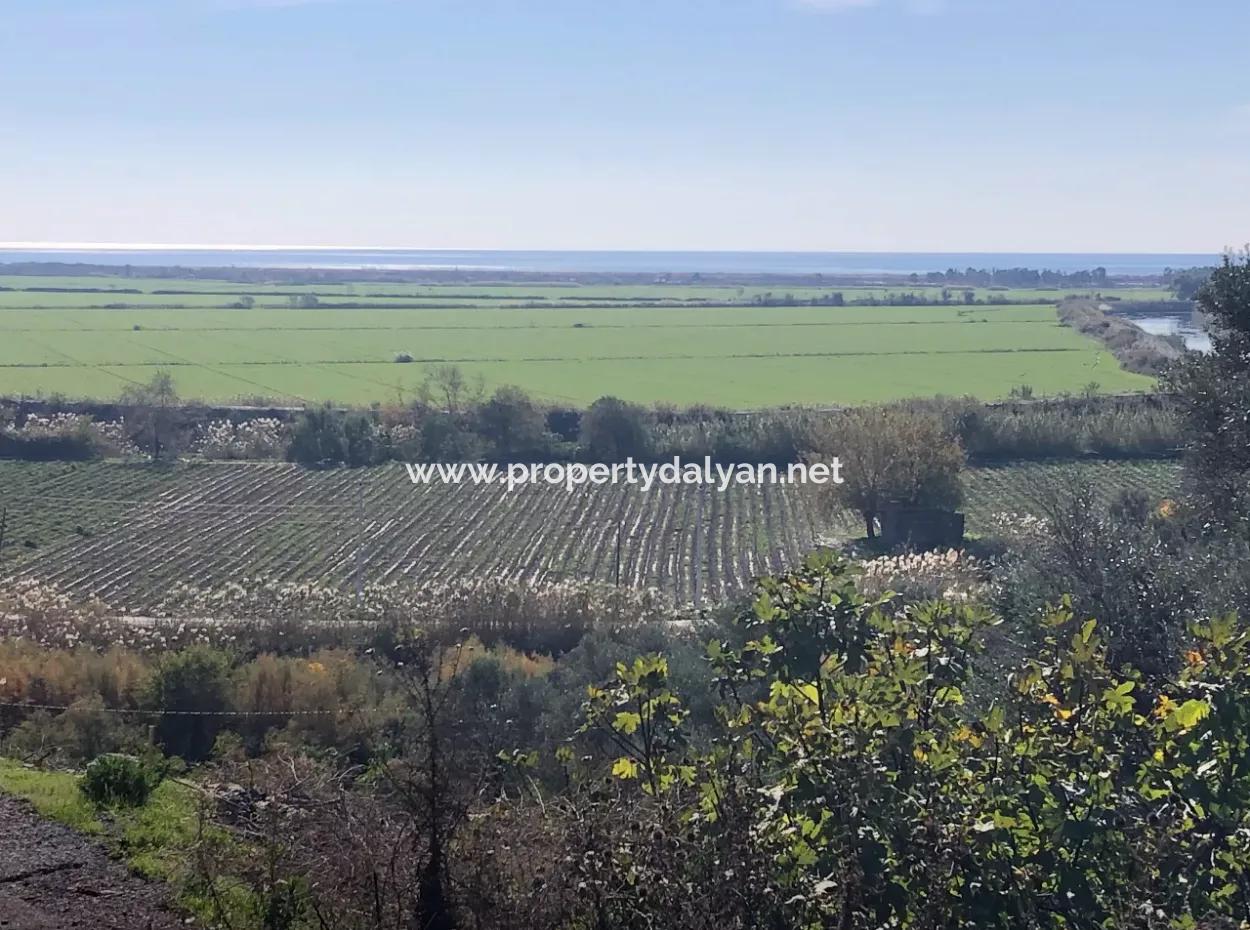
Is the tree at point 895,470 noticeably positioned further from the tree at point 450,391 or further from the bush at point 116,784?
the bush at point 116,784

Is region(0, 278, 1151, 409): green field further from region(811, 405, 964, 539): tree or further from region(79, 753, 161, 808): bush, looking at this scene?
region(79, 753, 161, 808): bush

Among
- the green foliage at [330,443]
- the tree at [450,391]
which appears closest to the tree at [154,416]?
the green foliage at [330,443]

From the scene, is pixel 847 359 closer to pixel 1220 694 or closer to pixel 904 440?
pixel 904 440

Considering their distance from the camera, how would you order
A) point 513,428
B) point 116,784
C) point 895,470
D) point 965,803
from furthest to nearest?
point 513,428 → point 895,470 → point 116,784 → point 965,803

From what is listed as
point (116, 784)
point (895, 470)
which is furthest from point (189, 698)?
point (895, 470)

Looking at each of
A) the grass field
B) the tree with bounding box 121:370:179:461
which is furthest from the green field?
the grass field
